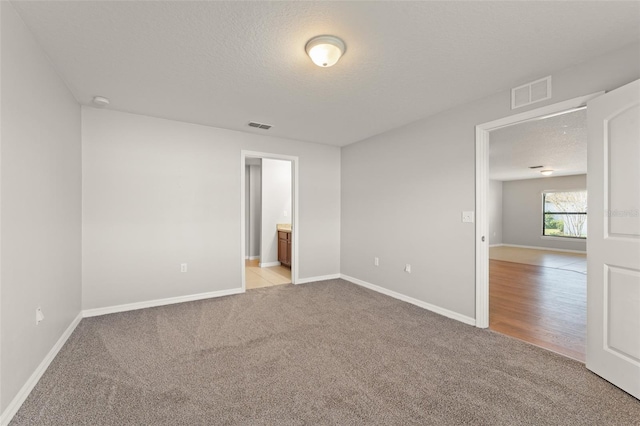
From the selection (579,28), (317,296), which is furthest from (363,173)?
(579,28)

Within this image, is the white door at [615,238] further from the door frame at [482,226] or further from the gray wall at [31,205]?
the gray wall at [31,205]

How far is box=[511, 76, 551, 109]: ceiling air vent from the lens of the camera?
2.44m

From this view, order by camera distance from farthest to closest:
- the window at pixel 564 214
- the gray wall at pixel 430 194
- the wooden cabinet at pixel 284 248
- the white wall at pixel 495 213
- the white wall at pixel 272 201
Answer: the white wall at pixel 495 213, the window at pixel 564 214, the white wall at pixel 272 201, the wooden cabinet at pixel 284 248, the gray wall at pixel 430 194

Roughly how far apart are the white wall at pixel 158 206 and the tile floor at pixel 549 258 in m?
6.42

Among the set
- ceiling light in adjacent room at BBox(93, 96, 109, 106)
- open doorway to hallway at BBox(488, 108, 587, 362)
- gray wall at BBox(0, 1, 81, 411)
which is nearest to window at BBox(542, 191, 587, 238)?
open doorway to hallway at BBox(488, 108, 587, 362)

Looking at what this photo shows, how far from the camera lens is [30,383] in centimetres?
187

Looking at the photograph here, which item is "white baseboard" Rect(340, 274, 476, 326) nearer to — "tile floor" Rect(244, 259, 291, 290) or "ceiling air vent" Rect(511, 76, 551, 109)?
"tile floor" Rect(244, 259, 291, 290)

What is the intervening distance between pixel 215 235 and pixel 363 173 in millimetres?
2502

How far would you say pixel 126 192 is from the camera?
11.1ft

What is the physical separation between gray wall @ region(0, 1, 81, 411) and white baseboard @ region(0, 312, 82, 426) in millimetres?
43

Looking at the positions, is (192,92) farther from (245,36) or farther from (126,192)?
(126,192)

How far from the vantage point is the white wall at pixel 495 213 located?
9.72 metres

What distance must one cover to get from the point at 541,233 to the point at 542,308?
23.8ft

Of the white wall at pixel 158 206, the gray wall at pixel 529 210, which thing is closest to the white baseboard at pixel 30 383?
the white wall at pixel 158 206
